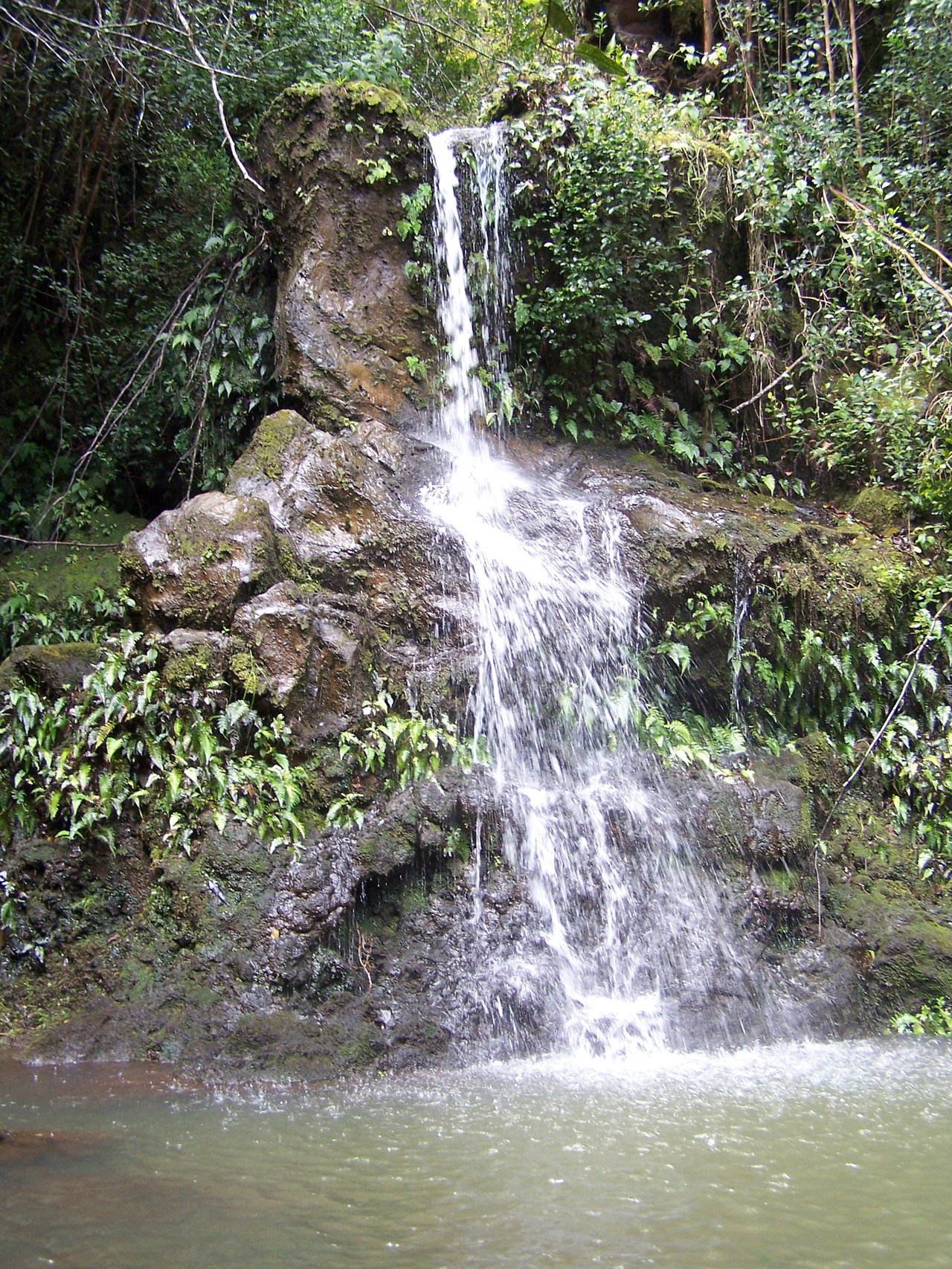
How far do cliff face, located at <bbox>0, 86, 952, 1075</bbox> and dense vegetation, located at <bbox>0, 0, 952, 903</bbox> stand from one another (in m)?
0.61

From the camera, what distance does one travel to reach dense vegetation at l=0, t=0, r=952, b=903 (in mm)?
8133

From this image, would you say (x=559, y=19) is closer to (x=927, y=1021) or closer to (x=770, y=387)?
(x=927, y=1021)

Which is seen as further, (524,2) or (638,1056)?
(638,1056)

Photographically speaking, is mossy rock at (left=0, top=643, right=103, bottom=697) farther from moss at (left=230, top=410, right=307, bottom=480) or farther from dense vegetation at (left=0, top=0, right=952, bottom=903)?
moss at (left=230, top=410, right=307, bottom=480)

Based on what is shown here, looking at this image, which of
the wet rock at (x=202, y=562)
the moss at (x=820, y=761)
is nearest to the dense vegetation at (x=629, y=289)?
the moss at (x=820, y=761)

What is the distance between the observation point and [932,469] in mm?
8773

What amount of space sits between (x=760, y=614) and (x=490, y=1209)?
5.38m

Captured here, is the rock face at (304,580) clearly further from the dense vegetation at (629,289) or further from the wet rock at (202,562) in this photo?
the dense vegetation at (629,289)

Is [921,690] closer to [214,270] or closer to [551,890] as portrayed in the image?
[551,890]

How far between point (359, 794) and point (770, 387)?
6110 millimetres

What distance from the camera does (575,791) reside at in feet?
21.4

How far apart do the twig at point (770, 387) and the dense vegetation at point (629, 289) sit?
4 cm

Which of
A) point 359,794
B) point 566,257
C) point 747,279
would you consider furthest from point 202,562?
point 747,279

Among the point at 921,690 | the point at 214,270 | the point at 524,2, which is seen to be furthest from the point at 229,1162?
the point at 214,270
